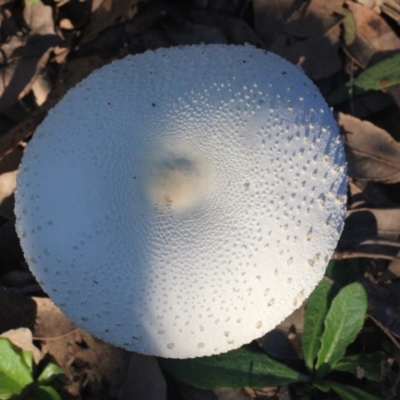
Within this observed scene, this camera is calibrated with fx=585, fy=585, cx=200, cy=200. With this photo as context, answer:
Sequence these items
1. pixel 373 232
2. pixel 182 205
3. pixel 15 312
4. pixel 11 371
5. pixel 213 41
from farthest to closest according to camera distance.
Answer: pixel 213 41, pixel 373 232, pixel 15 312, pixel 11 371, pixel 182 205

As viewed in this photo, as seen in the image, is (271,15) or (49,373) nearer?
(49,373)

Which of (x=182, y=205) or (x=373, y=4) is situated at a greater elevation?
(x=182, y=205)

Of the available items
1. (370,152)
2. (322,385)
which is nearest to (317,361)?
(322,385)

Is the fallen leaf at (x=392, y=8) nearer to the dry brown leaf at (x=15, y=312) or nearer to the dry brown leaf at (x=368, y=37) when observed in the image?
the dry brown leaf at (x=368, y=37)

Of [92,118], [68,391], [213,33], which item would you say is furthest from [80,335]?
[213,33]

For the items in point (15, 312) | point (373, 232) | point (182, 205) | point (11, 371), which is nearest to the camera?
point (182, 205)

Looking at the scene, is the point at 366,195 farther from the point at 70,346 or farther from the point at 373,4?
the point at 70,346

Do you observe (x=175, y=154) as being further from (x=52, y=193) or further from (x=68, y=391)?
(x=68, y=391)
